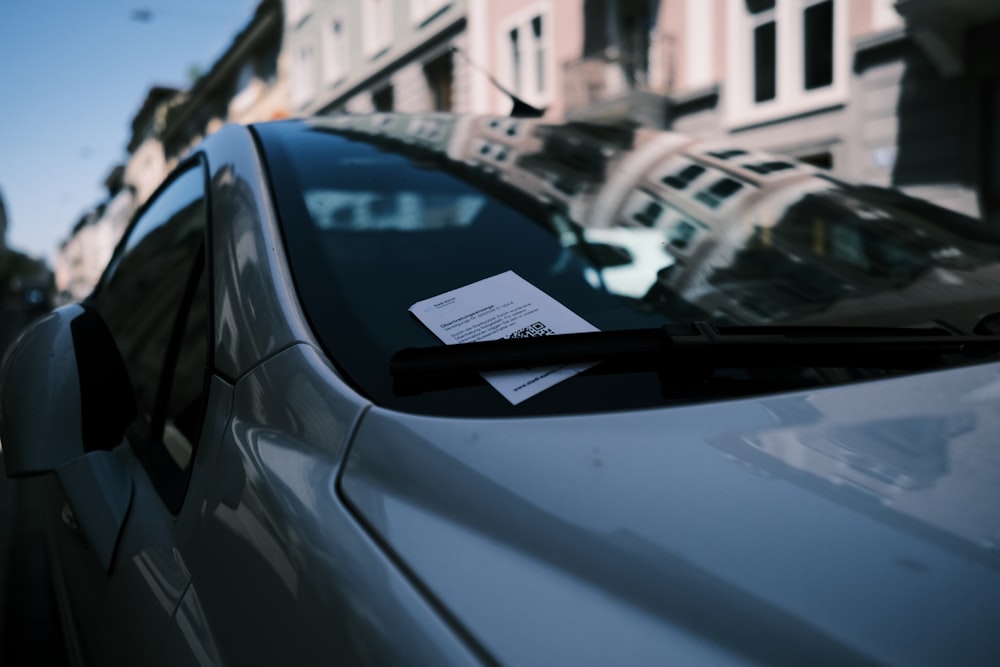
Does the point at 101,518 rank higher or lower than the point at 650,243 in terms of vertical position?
lower

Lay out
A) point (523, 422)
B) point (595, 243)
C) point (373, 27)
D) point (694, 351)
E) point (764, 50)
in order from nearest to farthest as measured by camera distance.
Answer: point (523, 422) < point (694, 351) < point (595, 243) < point (764, 50) < point (373, 27)

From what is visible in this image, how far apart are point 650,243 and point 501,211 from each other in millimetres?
241

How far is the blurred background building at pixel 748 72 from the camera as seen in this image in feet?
26.4

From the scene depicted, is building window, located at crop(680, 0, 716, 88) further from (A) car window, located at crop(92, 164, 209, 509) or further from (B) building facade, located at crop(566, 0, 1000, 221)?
(A) car window, located at crop(92, 164, 209, 509)

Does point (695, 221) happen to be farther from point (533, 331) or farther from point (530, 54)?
point (530, 54)

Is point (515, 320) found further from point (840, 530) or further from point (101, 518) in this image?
point (101, 518)

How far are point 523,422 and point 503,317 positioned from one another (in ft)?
0.76

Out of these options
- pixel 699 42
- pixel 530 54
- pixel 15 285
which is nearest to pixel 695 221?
pixel 699 42

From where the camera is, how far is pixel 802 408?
2.59 feet

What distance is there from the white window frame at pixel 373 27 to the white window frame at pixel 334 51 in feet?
5.05

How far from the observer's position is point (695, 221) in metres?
1.36

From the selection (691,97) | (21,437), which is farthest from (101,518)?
(691,97)

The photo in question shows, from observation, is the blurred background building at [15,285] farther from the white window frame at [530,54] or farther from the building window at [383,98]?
the white window frame at [530,54]

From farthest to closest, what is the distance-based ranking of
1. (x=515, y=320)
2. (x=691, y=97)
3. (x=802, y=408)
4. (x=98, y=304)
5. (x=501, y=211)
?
(x=691, y=97)
(x=98, y=304)
(x=501, y=211)
(x=515, y=320)
(x=802, y=408)
